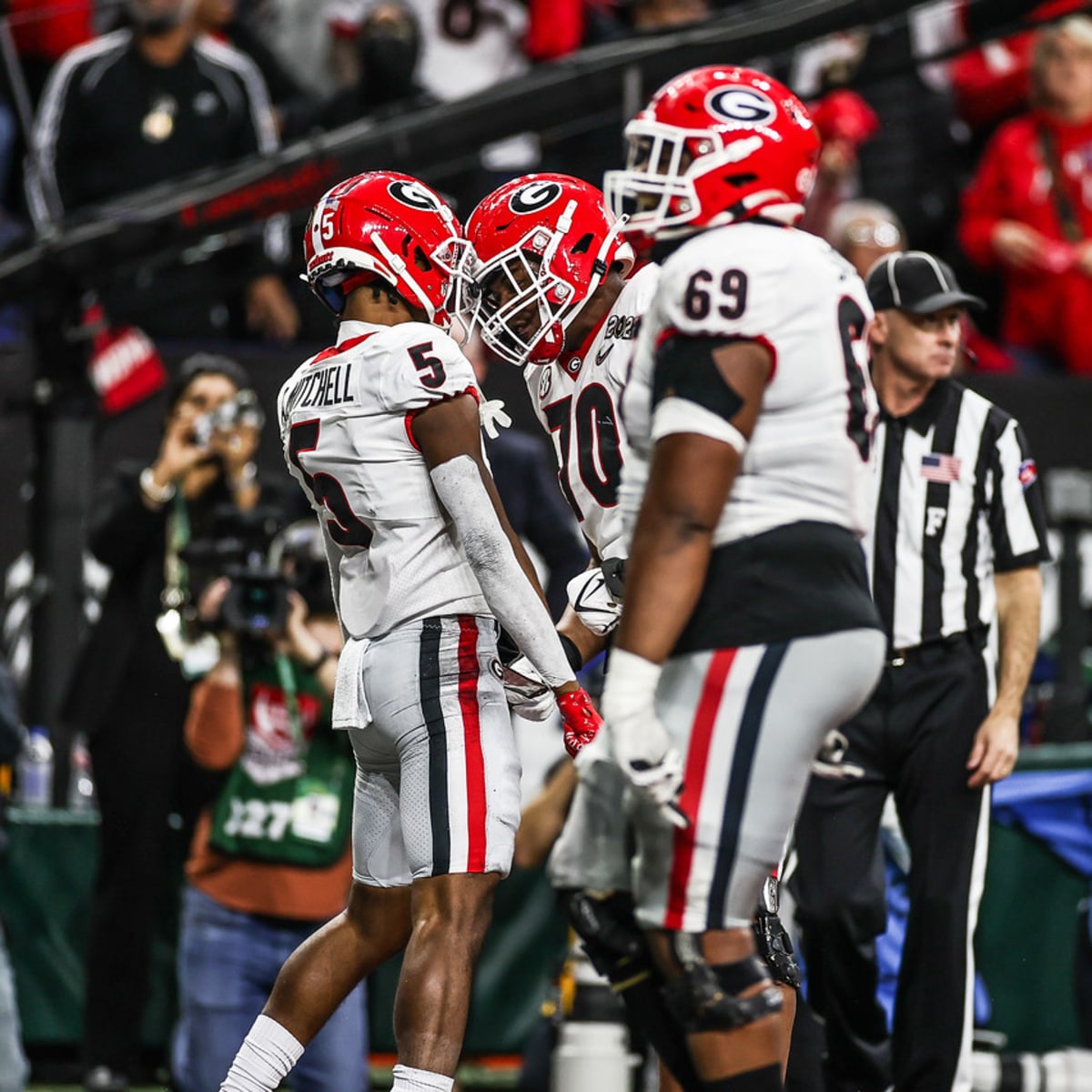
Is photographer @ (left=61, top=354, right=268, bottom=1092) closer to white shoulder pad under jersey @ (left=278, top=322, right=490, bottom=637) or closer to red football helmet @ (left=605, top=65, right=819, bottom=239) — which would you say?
white shoulder pad under jersey @ (left=278, top=322, right=490, bottom=637)

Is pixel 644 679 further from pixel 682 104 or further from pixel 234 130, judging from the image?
pixel 234 130

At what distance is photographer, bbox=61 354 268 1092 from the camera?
21.9 ft

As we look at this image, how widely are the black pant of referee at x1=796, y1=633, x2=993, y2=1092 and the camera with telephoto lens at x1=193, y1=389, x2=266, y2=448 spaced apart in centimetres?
225

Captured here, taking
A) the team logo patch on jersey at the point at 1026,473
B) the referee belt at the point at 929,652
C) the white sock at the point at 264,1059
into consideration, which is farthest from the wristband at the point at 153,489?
the team logo patch on jersey at the point at 1026,473

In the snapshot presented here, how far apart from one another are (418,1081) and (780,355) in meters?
1.66

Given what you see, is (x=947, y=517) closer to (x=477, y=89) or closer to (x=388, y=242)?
(x=388, y=242)

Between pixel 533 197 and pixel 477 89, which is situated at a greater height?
pixel 477 89

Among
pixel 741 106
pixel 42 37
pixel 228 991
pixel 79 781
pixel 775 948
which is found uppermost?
pixel 42 37

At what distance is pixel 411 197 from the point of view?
459 cm

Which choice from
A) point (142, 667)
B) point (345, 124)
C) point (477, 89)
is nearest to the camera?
point (142, 667)

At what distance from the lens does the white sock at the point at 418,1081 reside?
4191 millimetres

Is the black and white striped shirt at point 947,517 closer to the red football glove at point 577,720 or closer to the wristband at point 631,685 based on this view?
the red football glove at point 577,720

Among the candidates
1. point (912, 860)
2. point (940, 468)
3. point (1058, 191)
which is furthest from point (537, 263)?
point (1058, 191)

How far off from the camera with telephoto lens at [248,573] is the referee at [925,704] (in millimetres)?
1625
